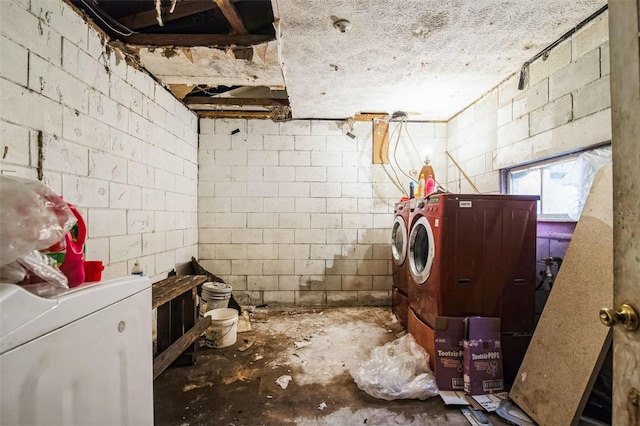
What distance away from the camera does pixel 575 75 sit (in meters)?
1.89

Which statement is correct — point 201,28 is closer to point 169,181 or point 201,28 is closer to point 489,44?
point 169,181

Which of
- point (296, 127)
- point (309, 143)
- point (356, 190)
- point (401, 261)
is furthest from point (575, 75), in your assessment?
point (296, 127)

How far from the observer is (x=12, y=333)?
522mm

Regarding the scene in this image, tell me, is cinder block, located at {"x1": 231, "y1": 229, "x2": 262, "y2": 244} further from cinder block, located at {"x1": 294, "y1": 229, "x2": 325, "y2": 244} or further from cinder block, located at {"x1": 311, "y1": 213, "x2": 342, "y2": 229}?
cinder block, located at {"x1": 311, "y1": 213, "x2": 342, "y2": 229}

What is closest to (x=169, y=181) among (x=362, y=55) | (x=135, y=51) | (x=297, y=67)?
(x=135, y=51)

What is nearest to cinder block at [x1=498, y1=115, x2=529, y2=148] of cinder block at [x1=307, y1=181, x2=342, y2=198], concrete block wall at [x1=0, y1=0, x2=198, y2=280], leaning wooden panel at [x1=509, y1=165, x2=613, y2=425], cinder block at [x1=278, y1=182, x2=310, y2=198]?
leaning wooden panel at [x1=509, y1=165, x2=613, y2=425]

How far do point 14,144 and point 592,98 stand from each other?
10.4 feet

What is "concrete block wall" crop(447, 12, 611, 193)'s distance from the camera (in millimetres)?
1742

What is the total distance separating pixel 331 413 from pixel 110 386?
1.31 metres

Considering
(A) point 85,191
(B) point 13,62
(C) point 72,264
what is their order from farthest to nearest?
1. (A) point 85,191
2. (B) point 13,62
3. (C) point 72,264

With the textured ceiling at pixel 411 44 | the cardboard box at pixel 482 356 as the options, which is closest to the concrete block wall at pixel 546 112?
the textured ceiling at pixel 411 44

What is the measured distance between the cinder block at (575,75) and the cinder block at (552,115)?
5cm

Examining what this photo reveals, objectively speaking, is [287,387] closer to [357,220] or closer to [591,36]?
[357,220]

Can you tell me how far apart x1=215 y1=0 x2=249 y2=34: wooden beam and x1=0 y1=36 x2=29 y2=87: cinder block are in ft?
3.35
